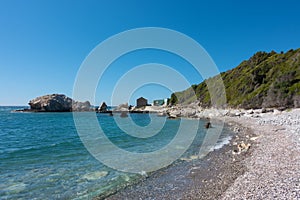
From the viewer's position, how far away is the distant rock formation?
102750 mm

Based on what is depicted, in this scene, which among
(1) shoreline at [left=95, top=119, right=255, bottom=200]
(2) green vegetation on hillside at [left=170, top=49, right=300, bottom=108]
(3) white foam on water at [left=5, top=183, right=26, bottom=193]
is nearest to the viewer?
(1) shoreline at [left=95, top=119, right=255, bottom=200]

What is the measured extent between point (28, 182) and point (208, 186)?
9.08m

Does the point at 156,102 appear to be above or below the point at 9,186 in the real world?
above

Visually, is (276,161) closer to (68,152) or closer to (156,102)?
(68,152)

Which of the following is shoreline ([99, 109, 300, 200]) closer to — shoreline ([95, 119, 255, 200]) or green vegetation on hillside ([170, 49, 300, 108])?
shoreline ([95, 119, 255, 200])

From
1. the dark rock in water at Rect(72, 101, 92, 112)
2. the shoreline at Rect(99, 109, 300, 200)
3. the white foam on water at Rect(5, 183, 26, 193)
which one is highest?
the dark rock in water at Rect(72, 101, 92, 112)

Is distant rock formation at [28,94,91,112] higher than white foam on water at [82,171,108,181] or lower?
higher

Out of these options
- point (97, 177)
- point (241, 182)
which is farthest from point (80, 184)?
point (241, 182)

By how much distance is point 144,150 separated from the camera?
17.7 metres

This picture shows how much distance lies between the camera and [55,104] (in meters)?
105

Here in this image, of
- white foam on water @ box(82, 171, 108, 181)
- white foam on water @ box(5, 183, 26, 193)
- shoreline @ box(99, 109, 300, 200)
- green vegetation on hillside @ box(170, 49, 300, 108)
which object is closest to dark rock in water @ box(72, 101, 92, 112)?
green vegetation on hillside @ box(170, 49, 300, 108)

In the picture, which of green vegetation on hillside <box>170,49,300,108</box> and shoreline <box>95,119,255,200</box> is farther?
green vegetation on hillside <box>170,49,300,108</box>

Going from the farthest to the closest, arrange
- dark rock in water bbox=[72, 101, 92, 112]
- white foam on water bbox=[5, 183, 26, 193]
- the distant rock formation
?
dark rock in water bbox=[72, 101, 92, 112] < the distant rock formation < white foam on water bbox=[5, 183, 26, 193]

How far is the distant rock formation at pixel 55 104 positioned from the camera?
337ft
